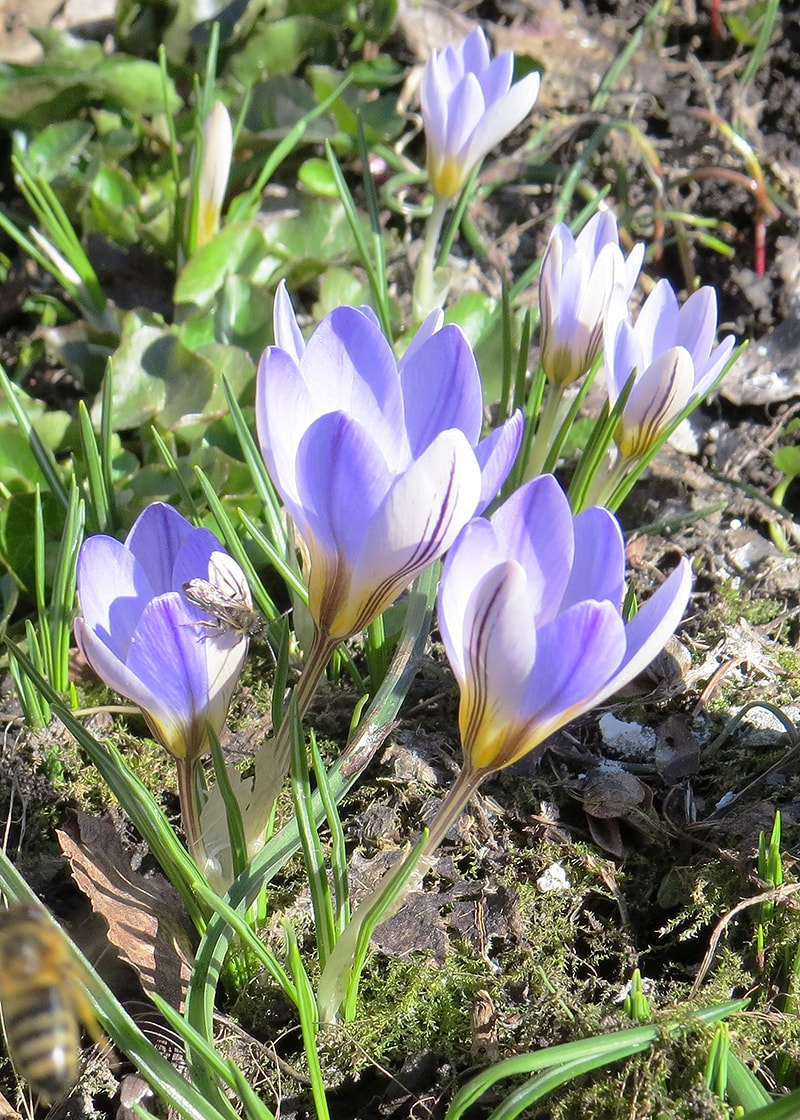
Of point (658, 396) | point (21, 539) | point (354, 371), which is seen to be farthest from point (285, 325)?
point (21, 539)

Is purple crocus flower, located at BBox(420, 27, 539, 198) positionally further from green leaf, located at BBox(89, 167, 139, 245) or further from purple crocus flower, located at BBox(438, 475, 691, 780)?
purple crocus flower, located at BBox(438, 475, 691, 780)

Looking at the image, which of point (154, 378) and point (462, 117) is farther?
→ point (154, 378)

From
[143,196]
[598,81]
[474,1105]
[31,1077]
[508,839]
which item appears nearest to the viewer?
[31,1077]

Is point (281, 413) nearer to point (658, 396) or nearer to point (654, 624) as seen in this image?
point (654, 624)

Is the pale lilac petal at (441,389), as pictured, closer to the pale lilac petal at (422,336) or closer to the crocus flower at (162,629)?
the pale lilac petal at (422,336)

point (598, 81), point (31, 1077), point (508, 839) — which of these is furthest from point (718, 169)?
point (31, 1077)

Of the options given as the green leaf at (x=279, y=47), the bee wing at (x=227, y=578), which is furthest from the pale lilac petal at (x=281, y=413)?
the green leaf at (x=279, y=47)

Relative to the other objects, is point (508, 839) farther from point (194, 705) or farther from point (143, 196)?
point (143, 196)
